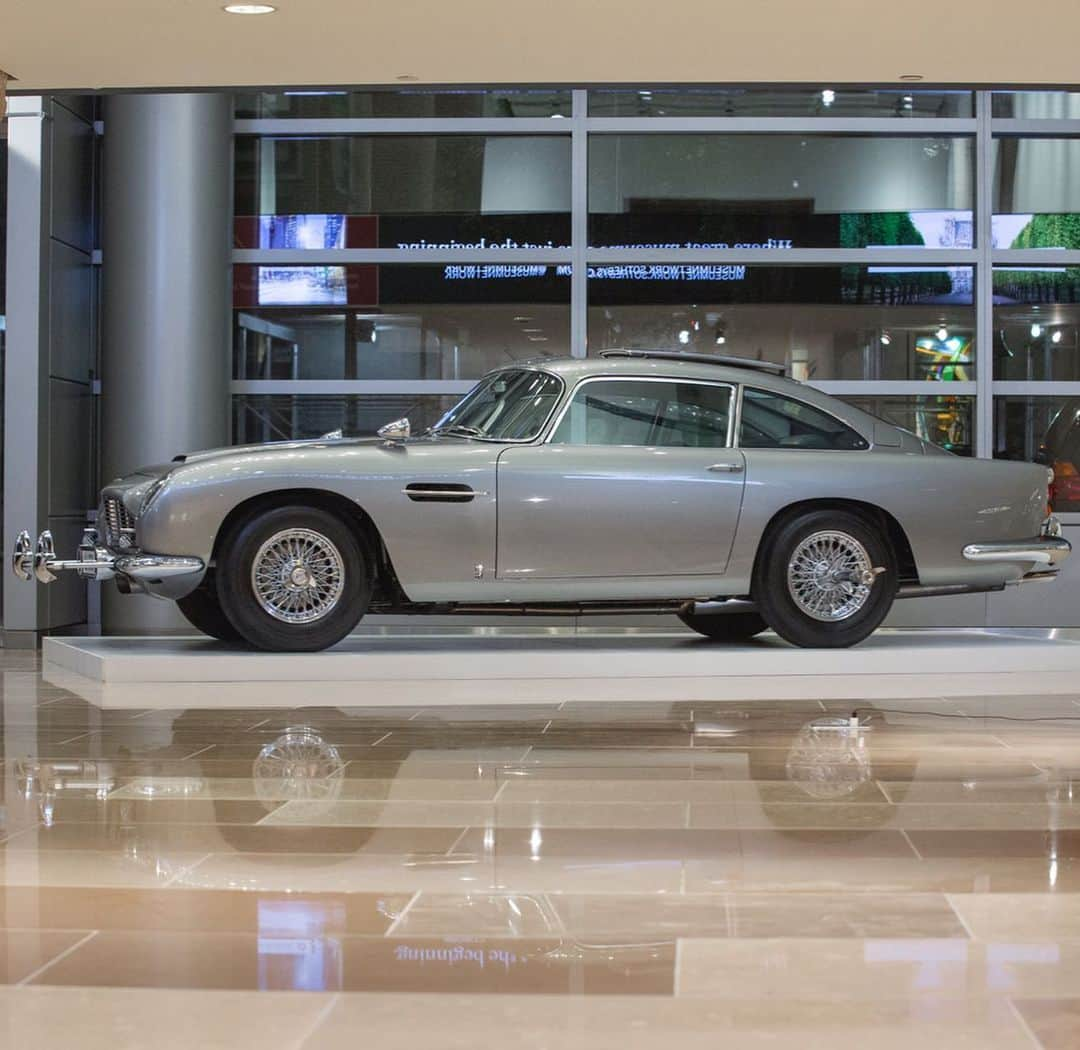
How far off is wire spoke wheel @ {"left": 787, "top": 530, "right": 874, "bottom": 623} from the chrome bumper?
56cm

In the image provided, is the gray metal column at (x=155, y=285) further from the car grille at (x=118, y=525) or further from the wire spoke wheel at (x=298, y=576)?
the wire spoke wheel at (x=298, y=576)

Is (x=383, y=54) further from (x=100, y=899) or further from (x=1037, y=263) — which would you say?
(x=1037, y=263)

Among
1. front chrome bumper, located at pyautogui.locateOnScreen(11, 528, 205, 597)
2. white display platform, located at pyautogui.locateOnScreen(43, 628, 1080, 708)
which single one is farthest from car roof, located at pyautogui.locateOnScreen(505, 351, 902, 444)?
front chrome bumper, located at pyautogui.locateOnScreen(11, 528, 205, 597)

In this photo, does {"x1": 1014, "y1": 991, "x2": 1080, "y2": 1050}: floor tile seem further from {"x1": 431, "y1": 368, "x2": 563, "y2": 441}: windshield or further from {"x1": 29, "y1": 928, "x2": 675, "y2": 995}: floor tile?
{"x1": 431, "y1": 368, "x2": 563, "y2": 441}: windshield

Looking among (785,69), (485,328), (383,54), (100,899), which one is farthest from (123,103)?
(100,899)

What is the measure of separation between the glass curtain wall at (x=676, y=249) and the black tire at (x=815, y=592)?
4.79 metres

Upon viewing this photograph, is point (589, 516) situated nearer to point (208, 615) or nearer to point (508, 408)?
point (508, 408)

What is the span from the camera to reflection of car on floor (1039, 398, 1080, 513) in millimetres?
12750

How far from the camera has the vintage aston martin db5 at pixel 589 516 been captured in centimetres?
759

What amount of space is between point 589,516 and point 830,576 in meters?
1.28

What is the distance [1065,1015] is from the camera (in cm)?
289

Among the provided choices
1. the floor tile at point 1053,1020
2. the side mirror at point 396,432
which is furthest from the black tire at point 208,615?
the floor tile at point 1053,1020

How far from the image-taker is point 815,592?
321 inches

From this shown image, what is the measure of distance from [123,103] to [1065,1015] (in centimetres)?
1079
